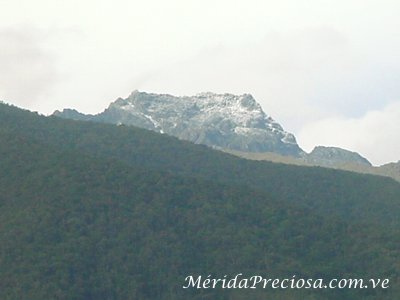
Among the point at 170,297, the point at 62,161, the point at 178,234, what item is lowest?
the point at 170,297

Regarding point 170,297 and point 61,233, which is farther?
point 61,233

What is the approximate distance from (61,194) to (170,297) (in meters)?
26.5

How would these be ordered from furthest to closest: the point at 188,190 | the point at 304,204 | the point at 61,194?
the point at 304,204, the point at 188,190, the point at 61,194

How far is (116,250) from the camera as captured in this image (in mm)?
144625

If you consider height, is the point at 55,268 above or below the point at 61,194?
below

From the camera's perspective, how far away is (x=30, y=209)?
14950 cm

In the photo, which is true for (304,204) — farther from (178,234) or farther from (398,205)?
(178,234)

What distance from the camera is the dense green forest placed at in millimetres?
137250

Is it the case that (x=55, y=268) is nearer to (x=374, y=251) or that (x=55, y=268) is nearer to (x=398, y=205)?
(x=374, y=251)

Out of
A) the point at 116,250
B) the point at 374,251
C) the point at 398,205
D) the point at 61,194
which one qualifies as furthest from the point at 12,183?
the point at 398,205

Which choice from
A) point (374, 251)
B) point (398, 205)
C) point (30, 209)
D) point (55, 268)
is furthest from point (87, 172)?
point (398, 205)

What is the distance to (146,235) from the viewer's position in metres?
150

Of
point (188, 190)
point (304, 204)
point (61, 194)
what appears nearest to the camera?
point (61, 194)

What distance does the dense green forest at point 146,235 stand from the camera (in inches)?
5404
